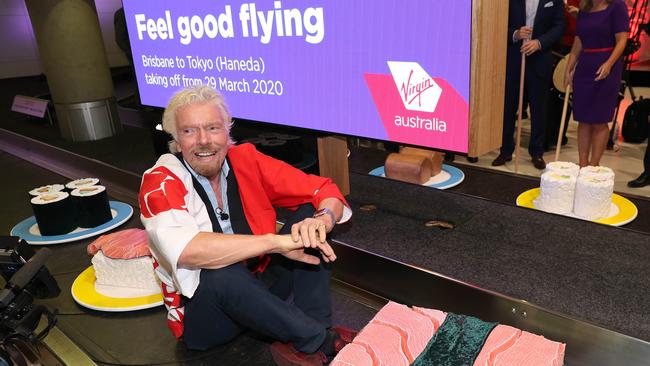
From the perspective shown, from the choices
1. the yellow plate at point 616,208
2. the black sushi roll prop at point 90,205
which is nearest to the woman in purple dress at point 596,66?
the yellow plate at point 616,208

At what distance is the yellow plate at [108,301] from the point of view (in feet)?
6.56

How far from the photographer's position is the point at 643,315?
1475mm

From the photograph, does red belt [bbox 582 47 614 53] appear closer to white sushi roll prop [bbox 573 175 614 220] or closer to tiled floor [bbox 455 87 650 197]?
tiled floor [bbox 455 87 650 197]

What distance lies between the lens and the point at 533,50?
3328mm

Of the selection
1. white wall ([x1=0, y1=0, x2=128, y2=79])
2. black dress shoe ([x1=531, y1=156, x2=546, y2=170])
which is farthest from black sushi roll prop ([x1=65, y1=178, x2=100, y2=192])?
white wall ([x1=0, y1=0, x2=128, y2=79])

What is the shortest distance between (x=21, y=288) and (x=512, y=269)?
1.50 meters

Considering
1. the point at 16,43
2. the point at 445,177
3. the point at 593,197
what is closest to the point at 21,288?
the point at 593,197

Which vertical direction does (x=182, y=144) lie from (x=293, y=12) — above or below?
below

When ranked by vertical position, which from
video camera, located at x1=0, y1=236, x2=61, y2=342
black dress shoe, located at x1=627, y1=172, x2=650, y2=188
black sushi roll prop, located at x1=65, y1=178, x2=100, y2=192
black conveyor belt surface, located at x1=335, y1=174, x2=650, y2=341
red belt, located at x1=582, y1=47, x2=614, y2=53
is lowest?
black dress shoe, located at x1=627, y1=172, x2=650, y2=188

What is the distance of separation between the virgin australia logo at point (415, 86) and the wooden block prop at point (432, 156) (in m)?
0.94

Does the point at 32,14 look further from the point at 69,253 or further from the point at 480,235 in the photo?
the point at 480,235

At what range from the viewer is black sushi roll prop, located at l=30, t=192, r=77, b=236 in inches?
100

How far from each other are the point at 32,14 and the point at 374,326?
4.29 metres

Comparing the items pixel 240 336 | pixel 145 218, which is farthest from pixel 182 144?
pixel 240 336
